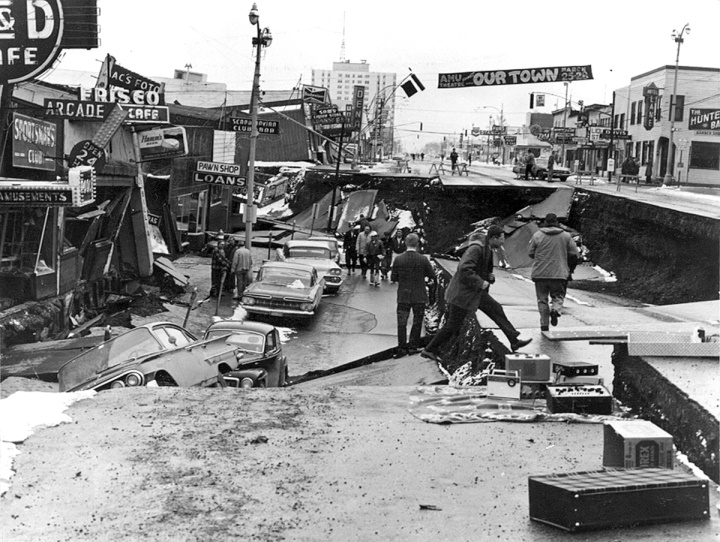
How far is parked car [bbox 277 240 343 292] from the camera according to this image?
82.8 ft

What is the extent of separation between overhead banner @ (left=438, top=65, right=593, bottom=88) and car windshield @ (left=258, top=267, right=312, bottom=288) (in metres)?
7.16

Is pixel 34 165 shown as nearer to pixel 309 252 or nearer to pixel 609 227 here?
pixel 309 252

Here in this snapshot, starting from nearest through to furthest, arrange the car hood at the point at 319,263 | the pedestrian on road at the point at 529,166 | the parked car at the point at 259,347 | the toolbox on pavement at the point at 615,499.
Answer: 1. the toolbox on pavement at the point at 615,499
2. the parked car at the point at 259,347
3. the car hood at the point at 319,263
4. the pedestrian on road at the point at 529,166

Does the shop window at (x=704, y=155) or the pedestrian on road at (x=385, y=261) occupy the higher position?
the shop window at (x=704, y=155)

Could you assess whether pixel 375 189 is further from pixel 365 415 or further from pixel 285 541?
pixel 285 541

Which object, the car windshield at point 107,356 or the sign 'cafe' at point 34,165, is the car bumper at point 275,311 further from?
the car windshield at point 107,356

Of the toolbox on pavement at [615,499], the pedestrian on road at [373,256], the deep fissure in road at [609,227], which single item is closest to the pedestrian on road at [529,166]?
the deep fissure in road at [609,227]

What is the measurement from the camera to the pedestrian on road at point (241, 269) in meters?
23.8

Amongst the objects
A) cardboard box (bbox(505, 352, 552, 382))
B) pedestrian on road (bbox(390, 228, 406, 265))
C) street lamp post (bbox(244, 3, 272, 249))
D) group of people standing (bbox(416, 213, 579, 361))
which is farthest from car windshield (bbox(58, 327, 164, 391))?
pedestrian on road (bbox(390, 228, 406, 265))

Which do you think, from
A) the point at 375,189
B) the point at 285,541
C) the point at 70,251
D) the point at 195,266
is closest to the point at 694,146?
the point at 375,189

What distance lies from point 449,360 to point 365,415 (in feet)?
15.6

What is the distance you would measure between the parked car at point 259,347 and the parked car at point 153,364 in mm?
975

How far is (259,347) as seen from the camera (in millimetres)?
13352

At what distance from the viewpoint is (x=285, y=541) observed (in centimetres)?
516
